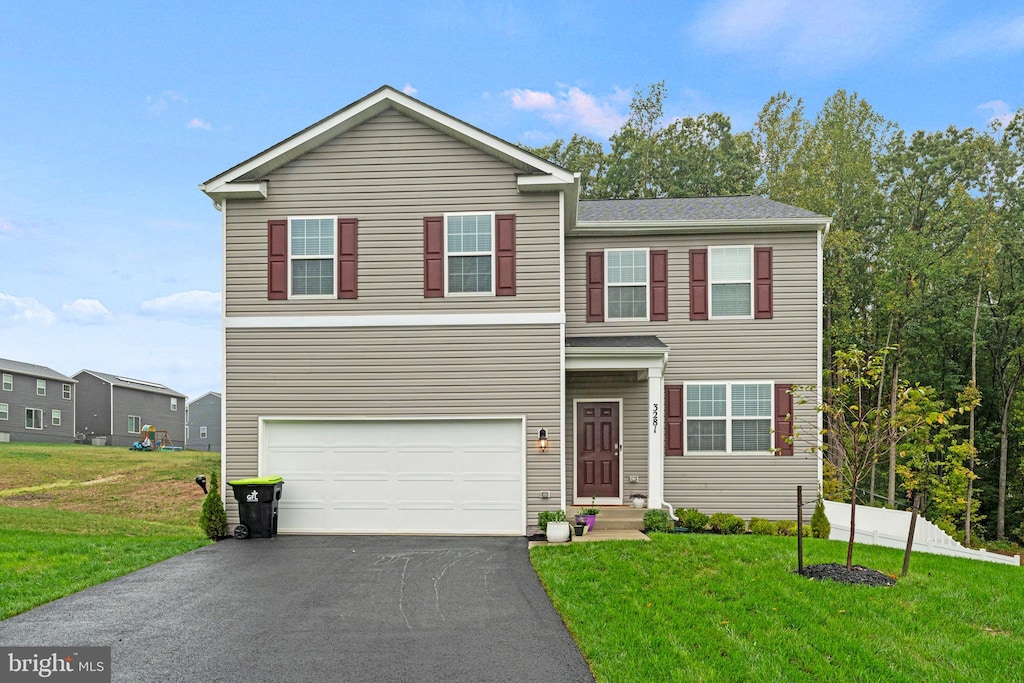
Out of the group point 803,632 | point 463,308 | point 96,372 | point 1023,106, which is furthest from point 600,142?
point 96,372

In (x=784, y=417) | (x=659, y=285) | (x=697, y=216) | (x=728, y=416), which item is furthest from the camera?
(x=697, y=216)

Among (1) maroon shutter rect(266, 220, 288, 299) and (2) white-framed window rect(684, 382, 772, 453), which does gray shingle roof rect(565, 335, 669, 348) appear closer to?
(2) white-framed window rect(684, 382, 772, 453)

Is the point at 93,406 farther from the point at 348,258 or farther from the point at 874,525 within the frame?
the point at 874,525

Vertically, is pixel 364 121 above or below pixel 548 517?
above

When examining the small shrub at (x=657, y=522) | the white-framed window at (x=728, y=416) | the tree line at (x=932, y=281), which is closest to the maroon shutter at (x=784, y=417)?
the white-framed window at (x=728, y=416)

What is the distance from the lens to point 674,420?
15508 millimetres

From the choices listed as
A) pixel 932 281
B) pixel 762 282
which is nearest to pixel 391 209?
pixel 762 282

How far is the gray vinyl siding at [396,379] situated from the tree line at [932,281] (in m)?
10.1

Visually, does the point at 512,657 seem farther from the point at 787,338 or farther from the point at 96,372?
the point at 96,372

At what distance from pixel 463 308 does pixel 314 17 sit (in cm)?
885

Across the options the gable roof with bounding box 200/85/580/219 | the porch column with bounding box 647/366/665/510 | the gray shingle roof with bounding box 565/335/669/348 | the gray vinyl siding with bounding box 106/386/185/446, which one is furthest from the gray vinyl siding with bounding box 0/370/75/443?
the porch column with bounding box 647/366/665/510

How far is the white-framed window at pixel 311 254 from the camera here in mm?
13727

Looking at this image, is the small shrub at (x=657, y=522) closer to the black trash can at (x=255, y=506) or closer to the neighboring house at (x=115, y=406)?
the black trash can at (x=255, y=506)

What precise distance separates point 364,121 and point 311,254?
8.33ft
